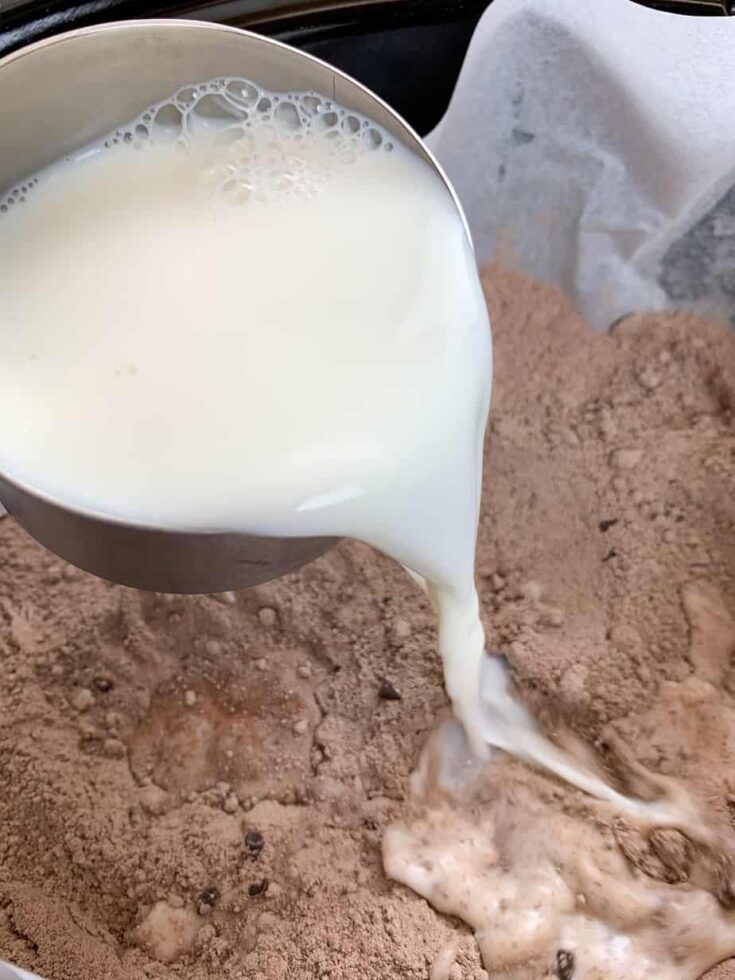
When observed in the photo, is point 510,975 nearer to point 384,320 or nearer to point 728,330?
point 384,320

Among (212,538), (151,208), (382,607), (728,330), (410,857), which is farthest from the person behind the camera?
(728,330)

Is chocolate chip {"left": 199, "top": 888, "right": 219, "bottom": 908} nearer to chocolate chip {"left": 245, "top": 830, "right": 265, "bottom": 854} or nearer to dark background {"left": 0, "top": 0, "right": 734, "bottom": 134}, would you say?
chocolate chip {"left": 245, "top": 830, "right": 265, "bottom": 854}

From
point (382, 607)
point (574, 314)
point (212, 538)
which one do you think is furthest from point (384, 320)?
point (574, 314)

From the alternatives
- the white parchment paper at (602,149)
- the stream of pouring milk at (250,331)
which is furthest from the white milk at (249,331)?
the white parchment paper at (602,149)

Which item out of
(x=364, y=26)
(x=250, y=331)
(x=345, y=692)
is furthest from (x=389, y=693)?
(x=364, y=26)

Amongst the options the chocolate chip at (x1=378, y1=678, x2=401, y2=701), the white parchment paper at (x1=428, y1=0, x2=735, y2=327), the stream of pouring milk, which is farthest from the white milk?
the white parchment paper at (x1=428, y1=0, x2=735, y2=327)
